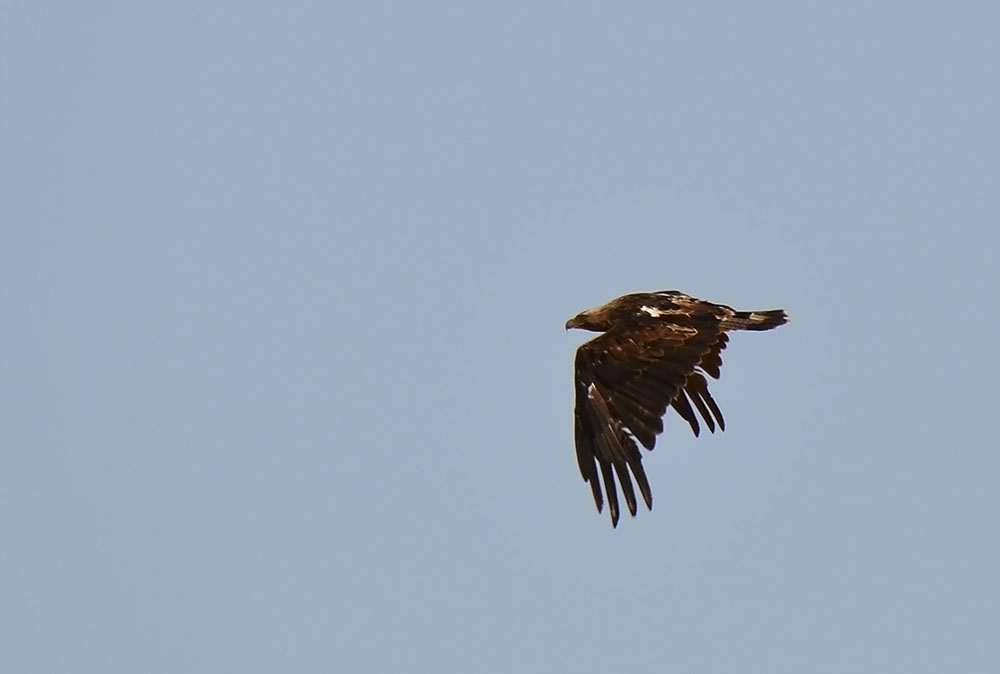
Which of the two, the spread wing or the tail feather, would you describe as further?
the tail feather

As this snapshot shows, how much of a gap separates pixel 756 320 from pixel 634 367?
5.11ft

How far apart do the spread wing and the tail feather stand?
0.22m

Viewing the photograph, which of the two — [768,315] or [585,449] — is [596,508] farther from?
[768,315]

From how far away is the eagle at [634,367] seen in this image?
1171 inches

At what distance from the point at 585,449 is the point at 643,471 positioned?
2.21ft

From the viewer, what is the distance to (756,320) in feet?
102

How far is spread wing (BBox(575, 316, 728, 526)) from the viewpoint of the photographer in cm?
2969

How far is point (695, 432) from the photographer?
31484 millimetres

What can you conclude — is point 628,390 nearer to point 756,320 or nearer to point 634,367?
point 634,367

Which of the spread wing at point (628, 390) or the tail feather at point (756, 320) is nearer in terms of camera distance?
the spread wing at point (628, 390)

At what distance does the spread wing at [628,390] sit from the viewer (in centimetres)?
2969

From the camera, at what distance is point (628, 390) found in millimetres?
30078

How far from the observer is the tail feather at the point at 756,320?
102 ft

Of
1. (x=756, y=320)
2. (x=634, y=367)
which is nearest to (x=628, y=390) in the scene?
(x=634, y=367)
